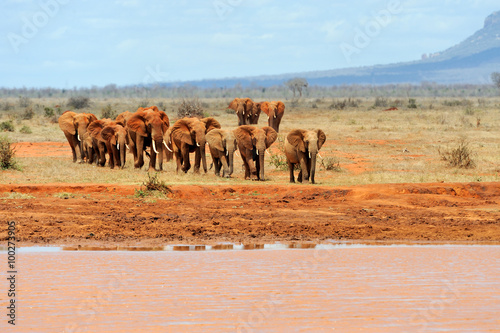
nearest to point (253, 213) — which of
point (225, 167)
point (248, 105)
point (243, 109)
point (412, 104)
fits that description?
point (225, 167)

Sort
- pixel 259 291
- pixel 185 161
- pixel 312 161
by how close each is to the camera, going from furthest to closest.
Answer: pixel 185 161, pixel 312 161, pixel 259 291

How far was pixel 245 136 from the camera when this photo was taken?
2142cm

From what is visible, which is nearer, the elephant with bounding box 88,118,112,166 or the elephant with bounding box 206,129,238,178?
the elephant with bounding box 206,129,238,178

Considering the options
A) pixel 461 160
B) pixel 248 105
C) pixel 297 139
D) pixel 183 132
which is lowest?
pixel 461 160

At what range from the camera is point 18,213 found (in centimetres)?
1491

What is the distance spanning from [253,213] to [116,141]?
30.4 ft

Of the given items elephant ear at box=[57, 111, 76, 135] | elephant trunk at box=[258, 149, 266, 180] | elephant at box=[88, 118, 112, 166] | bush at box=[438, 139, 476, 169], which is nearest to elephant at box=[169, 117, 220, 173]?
elephant trunk at box=[258, 149, 266, 180]

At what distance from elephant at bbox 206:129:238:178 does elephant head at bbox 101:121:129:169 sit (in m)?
3.05

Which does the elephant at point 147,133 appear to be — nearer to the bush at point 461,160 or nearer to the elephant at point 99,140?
the elephant at point 99,140

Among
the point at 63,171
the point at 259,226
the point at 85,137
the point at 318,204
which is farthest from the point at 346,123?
the point at 259,226

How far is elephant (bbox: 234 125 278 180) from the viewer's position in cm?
2119

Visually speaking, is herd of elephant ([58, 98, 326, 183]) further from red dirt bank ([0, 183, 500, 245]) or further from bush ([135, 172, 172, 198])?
bush ([135, 172, 172, 198])

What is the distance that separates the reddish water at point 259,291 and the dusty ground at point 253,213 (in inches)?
64.2

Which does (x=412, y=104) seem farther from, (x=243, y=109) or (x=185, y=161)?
(x=185, y=161)
